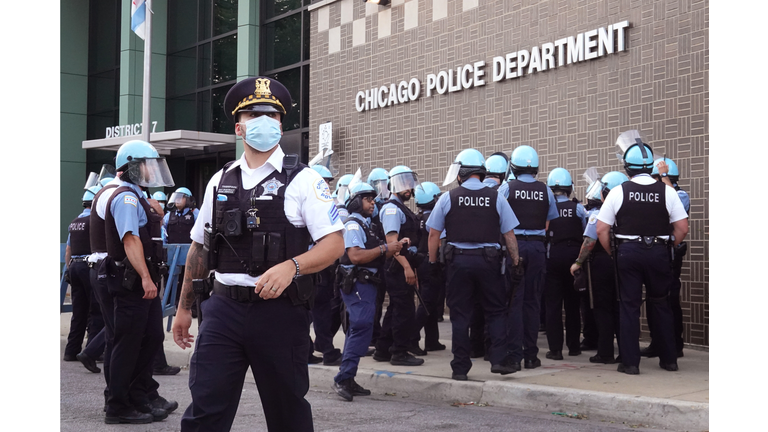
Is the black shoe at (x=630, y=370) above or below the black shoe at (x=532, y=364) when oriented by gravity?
above

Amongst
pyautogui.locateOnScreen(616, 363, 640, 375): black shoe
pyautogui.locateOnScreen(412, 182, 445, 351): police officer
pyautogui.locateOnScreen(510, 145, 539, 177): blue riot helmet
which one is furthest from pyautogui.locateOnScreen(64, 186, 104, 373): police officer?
pyautogui.locateOnScreen(616, 363, 640, 375): black shoe

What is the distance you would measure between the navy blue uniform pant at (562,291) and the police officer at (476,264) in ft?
4.64

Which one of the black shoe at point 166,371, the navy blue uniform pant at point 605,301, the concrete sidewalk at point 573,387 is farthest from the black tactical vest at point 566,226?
the black shoe at point 166,371

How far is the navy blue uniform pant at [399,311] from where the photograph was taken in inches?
334

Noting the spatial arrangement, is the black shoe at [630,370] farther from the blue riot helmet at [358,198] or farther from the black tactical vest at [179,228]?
the black tactical vest at [179,228]

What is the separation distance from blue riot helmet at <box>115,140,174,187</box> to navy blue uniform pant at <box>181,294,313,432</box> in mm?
3020

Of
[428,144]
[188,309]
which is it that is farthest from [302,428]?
[428,144]

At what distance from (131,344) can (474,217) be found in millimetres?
3227

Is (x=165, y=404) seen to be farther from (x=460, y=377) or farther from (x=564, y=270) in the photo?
(x=564, y=270)

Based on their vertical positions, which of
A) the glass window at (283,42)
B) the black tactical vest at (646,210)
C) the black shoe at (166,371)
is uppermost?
the glass window at (283,42)

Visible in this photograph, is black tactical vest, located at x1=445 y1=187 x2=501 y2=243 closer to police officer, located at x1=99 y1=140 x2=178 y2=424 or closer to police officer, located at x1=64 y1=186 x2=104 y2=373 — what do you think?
police officer, located at x1=99 y1=140 x2=178 y2=424

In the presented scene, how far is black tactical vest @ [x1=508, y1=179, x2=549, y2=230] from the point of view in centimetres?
828

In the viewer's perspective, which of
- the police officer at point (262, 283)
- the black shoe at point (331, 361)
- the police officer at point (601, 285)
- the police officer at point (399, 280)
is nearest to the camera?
the police officer at point (262, 283)

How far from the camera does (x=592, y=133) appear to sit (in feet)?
36.0
